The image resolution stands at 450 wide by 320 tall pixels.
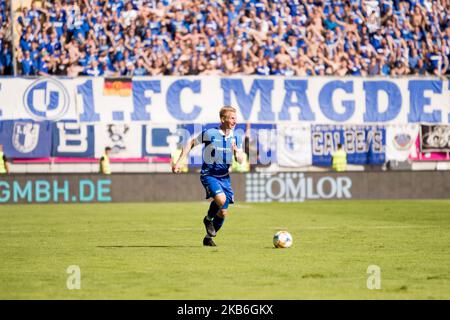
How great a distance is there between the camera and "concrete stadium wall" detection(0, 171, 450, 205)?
3228 cm

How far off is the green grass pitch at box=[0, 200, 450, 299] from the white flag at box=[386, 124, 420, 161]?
9108 mm

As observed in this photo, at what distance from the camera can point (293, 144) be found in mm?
33969

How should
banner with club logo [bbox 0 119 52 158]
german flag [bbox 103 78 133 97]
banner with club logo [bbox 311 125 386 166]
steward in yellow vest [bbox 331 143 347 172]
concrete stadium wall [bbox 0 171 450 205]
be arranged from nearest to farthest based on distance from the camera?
concrete stadium wall [bbox 0 171 450 205] → banner with club logo [bbox 0 119 52 158] → german flag [bbox 103 78 133 97] → steward in yellow vest [bbox 331 143 347 172] → banner with club logo [bbox 311 125 386 166]

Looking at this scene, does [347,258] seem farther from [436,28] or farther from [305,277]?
[436,28]

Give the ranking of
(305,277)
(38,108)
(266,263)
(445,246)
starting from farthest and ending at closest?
(38,108) → (445,246) → (266,263) → (305,277)

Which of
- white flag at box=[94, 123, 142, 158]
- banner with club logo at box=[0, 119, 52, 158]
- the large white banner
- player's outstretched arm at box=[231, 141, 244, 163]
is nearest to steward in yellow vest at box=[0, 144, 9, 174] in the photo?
banner with club logo at box=[0, 119, 52, 158]

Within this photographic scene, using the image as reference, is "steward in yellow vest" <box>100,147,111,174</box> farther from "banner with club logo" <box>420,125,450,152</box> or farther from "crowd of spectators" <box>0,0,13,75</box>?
"banner with club logo" <box>420,125,450,152</box>

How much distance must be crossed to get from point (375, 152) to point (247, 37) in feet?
21.1

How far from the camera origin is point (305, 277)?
38.2ft

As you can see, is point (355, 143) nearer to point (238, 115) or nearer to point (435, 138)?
point (435, 138)

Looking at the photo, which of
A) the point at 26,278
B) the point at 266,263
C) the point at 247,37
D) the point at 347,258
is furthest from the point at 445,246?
the point at 247,37

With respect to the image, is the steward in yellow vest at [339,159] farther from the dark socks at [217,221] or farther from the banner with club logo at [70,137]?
the dark socks at [217,221]

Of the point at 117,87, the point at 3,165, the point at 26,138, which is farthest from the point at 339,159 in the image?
the point at 3,165

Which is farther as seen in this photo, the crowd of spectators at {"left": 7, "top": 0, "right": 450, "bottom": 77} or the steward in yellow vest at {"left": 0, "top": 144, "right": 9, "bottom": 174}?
the crowd of spectators at {"left": 7, "top": 0, "right": 450, "bottom": 77}
